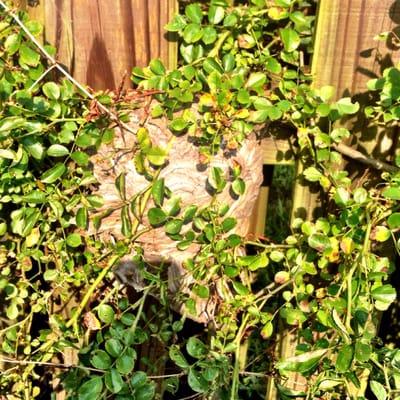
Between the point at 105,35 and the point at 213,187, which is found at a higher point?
the point at 105,35

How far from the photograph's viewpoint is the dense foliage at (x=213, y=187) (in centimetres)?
148

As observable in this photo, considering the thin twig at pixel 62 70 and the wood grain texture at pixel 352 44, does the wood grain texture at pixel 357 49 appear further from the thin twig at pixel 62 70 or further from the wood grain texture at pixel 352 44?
the thin twig at pixel 62 70

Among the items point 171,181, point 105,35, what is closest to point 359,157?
point 171,181

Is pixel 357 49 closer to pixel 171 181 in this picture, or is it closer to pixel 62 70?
pixel 171 181

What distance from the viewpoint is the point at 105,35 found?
5.22 ft

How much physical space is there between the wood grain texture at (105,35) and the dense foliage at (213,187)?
5 cm

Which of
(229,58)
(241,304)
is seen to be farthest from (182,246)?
(229,58)

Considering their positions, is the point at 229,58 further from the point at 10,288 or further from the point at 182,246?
the point at 10,288

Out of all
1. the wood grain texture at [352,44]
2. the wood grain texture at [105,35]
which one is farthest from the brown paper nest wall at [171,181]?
the wood grain texture at [352,44]

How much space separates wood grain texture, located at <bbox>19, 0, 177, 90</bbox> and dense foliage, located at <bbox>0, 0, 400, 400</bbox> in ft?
0.18

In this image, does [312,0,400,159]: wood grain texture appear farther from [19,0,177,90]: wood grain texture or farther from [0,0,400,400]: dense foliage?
[19,0,177,90]: wood grain texture

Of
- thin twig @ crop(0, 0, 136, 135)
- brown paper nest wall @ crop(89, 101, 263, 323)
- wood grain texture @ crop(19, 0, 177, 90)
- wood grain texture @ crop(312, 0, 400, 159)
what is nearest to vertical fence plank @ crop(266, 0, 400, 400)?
wood grain texture @ crop(312, 0, 400, 159)

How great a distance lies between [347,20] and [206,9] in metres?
0.36

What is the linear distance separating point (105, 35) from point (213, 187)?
49 centimetres
